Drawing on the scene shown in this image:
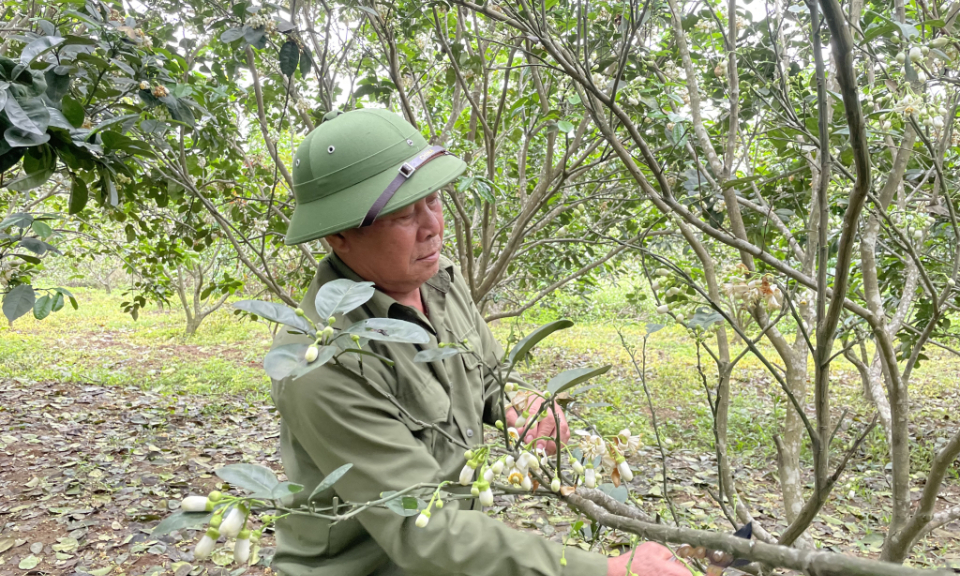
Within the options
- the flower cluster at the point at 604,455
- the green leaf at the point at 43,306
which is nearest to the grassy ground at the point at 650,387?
the flower cluster at the point at 604,455

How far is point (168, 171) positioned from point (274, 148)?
0.82 m

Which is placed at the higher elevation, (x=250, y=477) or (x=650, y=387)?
A: (x=250, y=477)

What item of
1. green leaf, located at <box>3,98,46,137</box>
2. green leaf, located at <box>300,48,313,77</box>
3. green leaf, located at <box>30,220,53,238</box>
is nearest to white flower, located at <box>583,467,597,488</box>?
green leaf, located at <box>3,98,46,137</box>

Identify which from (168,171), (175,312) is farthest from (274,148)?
(175,312)

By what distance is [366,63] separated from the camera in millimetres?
3432

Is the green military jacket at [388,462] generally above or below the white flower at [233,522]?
below

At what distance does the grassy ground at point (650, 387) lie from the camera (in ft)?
11.0

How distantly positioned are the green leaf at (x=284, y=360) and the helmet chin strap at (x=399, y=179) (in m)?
0.56

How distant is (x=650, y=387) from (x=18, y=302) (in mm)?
5584

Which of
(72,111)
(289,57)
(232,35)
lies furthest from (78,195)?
(289,57)

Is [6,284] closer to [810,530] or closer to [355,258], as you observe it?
[355,258]

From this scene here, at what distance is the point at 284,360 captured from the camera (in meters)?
0.69

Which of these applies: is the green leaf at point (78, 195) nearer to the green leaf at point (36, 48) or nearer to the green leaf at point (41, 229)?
the green leaf at point (41, 229)

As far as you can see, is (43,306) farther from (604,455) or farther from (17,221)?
(604,455)
